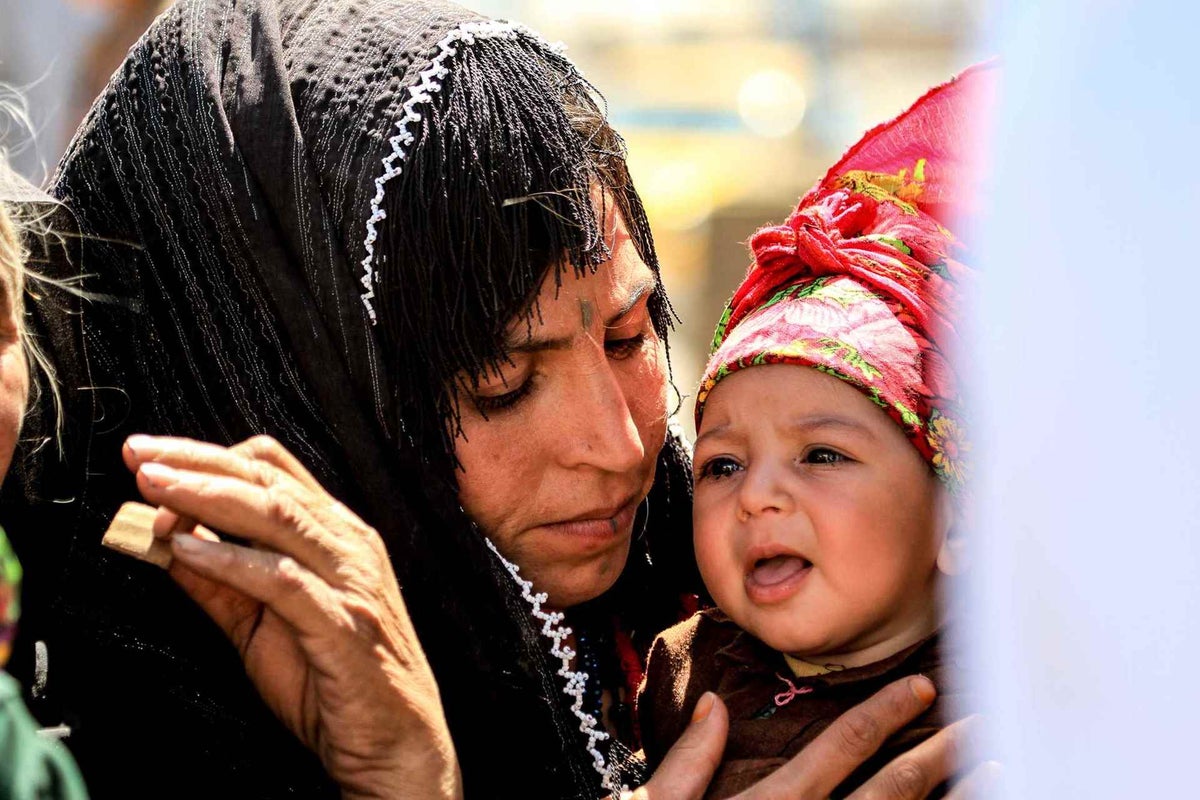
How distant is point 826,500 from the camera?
7.39 ft

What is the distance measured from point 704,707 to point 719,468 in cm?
43

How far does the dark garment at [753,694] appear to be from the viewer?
7.13 ft

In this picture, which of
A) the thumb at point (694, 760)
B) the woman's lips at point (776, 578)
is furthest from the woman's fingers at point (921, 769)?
the woman's lips at point (776, 578)

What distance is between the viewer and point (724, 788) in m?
2.16

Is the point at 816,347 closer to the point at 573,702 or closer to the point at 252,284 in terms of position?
the point at 573,702

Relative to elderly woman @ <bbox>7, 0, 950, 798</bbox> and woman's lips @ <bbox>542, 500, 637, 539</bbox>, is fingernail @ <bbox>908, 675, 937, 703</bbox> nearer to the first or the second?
elderly woman @ <bbox>7, 0, 950, 798</bbox>

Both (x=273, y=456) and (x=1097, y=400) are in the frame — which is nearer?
(x=1097, y=400)

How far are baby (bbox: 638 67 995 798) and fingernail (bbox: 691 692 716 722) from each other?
3.2 inches

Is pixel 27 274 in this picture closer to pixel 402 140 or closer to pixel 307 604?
pixel 402 140

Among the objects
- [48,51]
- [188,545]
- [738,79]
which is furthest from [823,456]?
[738,79]

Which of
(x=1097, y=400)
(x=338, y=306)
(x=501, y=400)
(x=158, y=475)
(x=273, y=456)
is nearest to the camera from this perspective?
(x=1097, y=400)

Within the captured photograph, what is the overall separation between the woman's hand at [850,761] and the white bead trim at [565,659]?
13 centimetres

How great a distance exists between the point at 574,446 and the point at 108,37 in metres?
3.63

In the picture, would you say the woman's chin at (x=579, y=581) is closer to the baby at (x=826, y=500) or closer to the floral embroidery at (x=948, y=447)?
the baby at (x=826, y=500)
